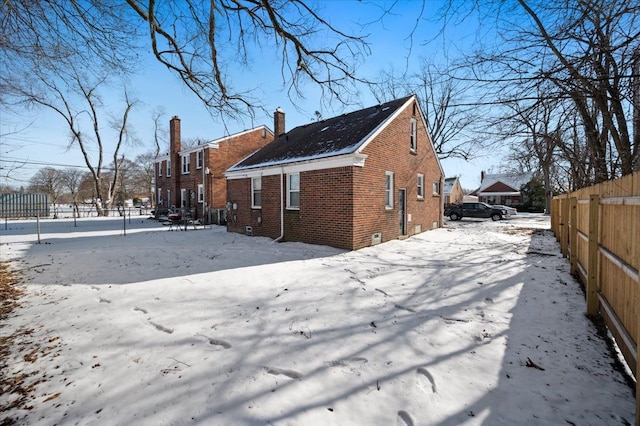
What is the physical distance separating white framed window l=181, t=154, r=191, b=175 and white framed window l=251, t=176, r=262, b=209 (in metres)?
15.3

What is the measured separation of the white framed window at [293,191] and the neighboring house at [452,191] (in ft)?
→ 152

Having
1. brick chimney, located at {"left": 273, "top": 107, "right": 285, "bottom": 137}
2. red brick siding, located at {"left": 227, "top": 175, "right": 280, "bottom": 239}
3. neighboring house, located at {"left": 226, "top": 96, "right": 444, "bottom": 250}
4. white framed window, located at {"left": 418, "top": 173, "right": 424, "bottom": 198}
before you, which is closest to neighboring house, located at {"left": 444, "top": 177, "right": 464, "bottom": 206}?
brick chimney, located at {"left": 273, "top": 107, "right": 285, "bottom": 137}

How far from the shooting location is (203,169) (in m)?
23.5

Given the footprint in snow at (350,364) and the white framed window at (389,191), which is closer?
the footprint in snow at (350,364)

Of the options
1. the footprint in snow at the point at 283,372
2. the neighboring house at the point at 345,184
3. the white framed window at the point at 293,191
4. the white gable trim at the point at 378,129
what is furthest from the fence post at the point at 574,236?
the white framed window at the point at 293,191

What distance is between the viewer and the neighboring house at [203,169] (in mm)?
23172

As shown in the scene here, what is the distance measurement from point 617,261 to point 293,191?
9.55m

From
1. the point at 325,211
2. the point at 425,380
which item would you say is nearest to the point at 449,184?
the point at 325,211

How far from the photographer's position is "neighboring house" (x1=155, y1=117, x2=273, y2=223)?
2317 centimetres

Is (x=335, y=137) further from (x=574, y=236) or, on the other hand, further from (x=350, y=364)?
(x=350, y=364)

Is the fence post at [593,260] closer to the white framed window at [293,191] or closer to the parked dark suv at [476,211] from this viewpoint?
the white framed window at [293,191]

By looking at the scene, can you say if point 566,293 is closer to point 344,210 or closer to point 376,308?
point 376,308

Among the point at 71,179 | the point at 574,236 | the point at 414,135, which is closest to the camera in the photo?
the point at 574,236

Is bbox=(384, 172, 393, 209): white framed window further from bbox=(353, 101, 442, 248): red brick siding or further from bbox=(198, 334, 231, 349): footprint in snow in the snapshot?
bbox=(198, 334, 231, 349): footprint in snow
